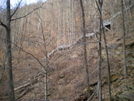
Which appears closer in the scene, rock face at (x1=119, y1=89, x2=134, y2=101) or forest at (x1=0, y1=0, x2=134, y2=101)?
forest at (x1=0, y1=0, x2=134, y2=101)

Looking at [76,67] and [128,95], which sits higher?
[76,67]

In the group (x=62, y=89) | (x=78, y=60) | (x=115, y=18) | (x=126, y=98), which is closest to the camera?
(x=126, y=98)

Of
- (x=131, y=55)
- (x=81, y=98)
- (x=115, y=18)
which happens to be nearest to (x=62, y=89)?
(x=81, y=98)

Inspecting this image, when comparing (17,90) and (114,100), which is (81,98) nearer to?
(114,100)

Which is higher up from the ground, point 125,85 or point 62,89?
point 125,85

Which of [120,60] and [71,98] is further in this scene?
[120,60]

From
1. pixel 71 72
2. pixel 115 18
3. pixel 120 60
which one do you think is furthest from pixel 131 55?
pixel 115 18

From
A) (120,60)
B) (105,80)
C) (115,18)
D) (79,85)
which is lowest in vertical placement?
(79,85)

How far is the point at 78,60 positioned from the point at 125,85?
523 centimetres

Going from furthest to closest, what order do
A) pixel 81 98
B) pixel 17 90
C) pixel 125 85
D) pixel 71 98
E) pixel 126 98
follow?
1. pixel 17 90
2. pixel 71 98
3. pixel 81 98
4. pixel 125 85
5. pixel 126 98

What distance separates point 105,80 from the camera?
7.18m

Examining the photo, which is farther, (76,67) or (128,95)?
(76,67)

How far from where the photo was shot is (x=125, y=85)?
20.4 ft

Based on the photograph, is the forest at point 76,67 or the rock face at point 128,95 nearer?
the forest at point 76,67
